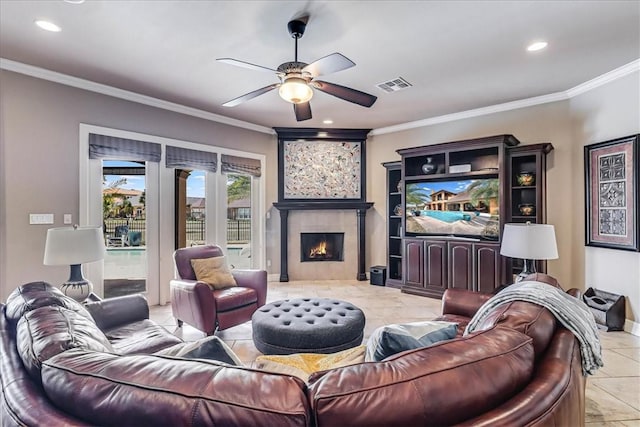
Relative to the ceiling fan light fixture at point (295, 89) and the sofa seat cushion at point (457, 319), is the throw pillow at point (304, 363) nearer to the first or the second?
the sofa seat cushion at point (457, 319)

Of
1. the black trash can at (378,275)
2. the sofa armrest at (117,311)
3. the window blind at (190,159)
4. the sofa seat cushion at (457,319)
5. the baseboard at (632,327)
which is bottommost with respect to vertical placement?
the baseboard at (632,327)

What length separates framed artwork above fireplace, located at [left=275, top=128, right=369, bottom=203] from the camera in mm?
6168

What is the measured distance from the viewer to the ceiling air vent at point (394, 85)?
3.94 metres

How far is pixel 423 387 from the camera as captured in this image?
87cm

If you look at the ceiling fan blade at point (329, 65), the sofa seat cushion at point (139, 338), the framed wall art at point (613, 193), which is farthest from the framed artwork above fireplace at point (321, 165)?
the sofa seat cushion at point (139, 338)

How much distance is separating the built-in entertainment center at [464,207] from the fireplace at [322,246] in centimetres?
114

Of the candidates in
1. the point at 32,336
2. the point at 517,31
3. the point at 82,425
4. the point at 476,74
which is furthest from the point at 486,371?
the point at 476,74

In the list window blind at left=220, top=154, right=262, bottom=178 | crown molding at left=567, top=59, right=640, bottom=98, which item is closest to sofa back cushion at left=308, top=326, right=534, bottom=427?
crown molding at left=567, top=59, right=640, bottom=98

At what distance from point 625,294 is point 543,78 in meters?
2.61

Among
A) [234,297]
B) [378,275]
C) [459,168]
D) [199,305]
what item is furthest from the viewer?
[378,275]

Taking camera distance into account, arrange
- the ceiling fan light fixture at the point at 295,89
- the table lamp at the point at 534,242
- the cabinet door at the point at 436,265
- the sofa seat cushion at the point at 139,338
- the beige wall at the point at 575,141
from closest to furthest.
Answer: the sofa seat cushion at the point at 139,338 < the ceiling fan light fixture at the point at 295,89 < the table lamp at the point at 534,242 < the beige wall at the point at 575,141 < the cabinet door at the point at 436,265

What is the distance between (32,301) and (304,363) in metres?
1.34

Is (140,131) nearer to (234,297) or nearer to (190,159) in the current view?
(190,159)

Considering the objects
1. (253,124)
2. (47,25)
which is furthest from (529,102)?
(47,25)
